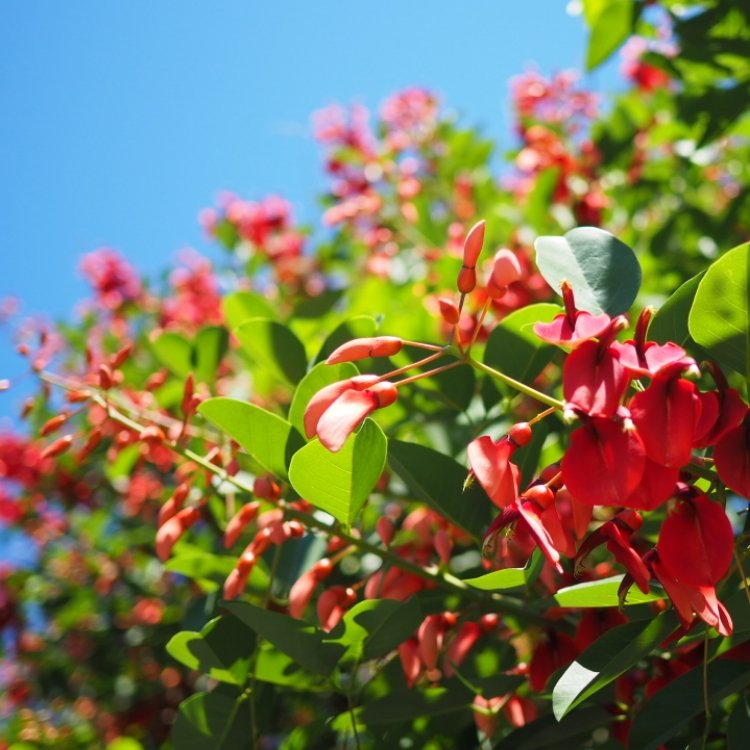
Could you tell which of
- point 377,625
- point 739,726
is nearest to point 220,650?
point 377,625

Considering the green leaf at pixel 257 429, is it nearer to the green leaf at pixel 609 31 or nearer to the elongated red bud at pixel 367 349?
the elongated red bud at pixel 367 349

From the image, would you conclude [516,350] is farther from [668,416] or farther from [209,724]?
[209,724]

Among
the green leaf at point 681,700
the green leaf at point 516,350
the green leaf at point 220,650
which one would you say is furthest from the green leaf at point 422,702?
the green leaf at point 516,350

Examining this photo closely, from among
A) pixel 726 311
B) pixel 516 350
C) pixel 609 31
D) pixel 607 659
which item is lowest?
pixel 607 659

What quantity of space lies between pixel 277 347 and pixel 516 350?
0.40 m

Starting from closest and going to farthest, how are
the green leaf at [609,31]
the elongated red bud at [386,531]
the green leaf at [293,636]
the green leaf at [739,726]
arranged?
the green leaf at [739,726] → the green leaf at [293,636] → the elongated red bud at [386,531] → the green leaf at [609,31]

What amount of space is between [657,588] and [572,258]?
1.15 ft

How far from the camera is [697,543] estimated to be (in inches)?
28.9

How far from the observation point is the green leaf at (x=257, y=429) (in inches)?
40.8

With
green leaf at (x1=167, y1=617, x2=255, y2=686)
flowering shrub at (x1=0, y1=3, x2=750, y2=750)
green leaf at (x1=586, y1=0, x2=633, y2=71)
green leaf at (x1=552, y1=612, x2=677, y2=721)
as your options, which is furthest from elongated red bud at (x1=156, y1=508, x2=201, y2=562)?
green leaf at (x1=586, y1=0, x2=633, y2=71)

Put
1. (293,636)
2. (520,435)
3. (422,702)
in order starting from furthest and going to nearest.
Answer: (422,702), (293,636), (520,435)

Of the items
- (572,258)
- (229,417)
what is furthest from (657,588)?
(229,417)

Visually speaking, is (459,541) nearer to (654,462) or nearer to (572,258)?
(572,258)

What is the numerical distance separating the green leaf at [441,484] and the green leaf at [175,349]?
2.26 feet
